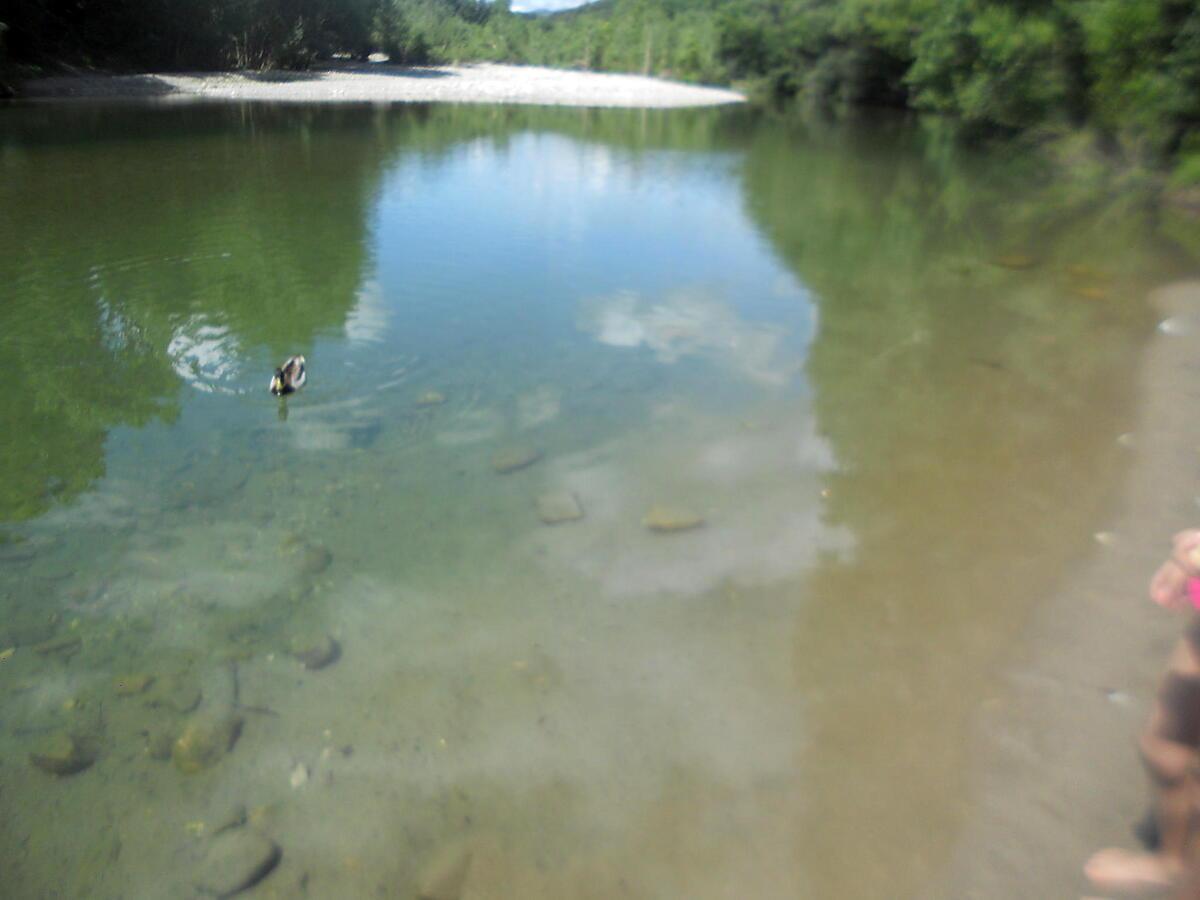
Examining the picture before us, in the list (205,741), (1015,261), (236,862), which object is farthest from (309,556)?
(1015,261)

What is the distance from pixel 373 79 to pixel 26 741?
52.3 meters

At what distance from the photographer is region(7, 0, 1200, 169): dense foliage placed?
19781 mm

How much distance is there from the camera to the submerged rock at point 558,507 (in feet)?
19.1

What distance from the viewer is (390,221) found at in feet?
46.8

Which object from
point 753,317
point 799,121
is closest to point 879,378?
point 753,317

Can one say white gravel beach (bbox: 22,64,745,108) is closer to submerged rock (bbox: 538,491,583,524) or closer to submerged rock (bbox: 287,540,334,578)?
submerged rock (bbox: 287,540,334,578)

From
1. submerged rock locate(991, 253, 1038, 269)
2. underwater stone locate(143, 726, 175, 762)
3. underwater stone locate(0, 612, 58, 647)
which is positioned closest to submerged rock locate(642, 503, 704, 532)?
underwater stone locate(143, 726, 175, 762)

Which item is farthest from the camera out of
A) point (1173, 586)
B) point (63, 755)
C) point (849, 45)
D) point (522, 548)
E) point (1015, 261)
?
point (849, 45)

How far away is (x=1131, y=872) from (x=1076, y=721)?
3.27 ft

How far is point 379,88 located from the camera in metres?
46.2

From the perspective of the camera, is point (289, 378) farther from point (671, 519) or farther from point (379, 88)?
point (379, 88)

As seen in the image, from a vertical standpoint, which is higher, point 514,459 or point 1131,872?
point 514,459

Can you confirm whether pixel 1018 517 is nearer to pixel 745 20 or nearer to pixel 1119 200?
pixel 1119 200

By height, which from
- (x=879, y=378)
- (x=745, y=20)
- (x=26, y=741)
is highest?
(x=745, y=20)
